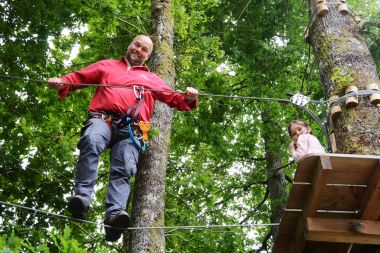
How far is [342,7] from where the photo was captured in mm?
5051

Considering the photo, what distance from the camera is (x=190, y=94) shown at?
4121 millimetres

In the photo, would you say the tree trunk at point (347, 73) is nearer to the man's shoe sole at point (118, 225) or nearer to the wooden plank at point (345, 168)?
the wooden plank at point (345, 168)

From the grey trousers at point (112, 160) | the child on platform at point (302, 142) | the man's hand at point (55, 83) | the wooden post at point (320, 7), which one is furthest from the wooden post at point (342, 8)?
the man's hand at point (55, 83)

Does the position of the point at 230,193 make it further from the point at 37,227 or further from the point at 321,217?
the point at 321,217

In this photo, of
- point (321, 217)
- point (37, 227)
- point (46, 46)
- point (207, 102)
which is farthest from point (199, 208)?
point (321, 217)

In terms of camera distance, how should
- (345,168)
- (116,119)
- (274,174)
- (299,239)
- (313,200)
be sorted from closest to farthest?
(345,168) → (313,200) → (299,239) → (116,119) → (274,174)

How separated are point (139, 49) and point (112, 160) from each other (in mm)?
1219

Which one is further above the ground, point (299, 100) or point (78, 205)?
point (299, 100)

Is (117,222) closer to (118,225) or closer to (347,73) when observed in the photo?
(118,225)

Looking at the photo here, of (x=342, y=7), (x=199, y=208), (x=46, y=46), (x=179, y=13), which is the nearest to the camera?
(x=342, y=7)

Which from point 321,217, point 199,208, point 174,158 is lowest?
point 321,217

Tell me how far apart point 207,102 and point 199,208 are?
1843mm

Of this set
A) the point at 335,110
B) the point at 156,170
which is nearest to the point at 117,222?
the point at 156,170

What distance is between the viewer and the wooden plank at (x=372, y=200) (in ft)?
10.1
